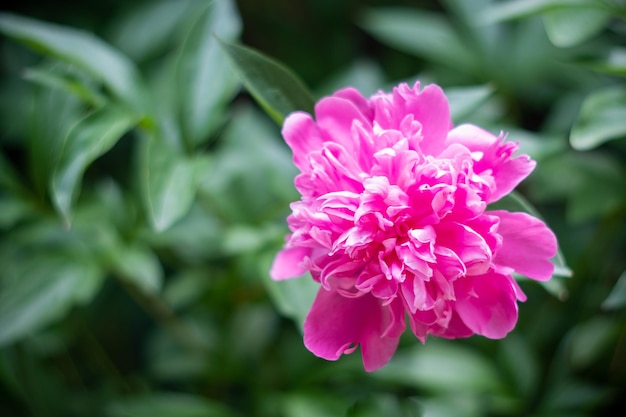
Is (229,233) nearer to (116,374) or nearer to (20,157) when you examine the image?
(116,374)

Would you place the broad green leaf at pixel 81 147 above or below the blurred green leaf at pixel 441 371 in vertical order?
above

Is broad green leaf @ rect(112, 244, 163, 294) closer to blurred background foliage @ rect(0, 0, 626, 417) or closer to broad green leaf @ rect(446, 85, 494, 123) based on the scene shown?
blurred background foliage @ rect(0, 0, 626, 417)

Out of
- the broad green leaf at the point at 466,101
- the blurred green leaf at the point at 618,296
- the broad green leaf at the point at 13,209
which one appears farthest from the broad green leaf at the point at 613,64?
Result: the broad green leaf at the point at 13,209

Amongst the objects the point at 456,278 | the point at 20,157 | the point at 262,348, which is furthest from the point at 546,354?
the point at 20,157

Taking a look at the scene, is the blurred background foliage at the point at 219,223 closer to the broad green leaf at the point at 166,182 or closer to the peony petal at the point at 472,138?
the broad green leaf at the point at 166,182

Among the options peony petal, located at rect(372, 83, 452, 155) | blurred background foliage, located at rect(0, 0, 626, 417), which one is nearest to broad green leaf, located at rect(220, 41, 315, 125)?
blurred background foliage, located at rect(0, 0, 626, 417)

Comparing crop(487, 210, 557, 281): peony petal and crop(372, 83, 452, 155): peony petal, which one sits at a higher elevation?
crop(372, 83, 452, 155): peony petal

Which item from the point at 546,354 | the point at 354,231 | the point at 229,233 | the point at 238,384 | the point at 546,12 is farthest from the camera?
the point at 238,384

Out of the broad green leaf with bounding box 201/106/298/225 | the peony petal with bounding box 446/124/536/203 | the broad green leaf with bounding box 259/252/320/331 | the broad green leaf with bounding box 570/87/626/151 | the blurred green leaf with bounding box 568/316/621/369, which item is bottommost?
the blurred green leaf with bounding box 568/316/621/369
